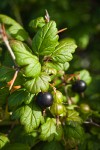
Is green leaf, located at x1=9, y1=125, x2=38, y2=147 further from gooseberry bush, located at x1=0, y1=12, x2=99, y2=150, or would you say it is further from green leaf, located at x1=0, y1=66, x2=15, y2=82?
green leaf, located at x1=0, y1=66, x2=15, y2=82

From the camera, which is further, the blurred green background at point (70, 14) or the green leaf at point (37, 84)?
the blurred green background at point (70, 14)

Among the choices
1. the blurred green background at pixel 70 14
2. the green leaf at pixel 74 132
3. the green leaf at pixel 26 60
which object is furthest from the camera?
the blurred green background at pixel 70 14

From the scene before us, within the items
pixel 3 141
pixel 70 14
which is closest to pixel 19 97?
pixel 3 141

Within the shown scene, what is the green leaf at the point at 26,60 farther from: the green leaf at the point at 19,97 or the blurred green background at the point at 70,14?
the blurred green background at the point at 70,14

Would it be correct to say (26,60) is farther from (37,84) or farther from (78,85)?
(78,85)

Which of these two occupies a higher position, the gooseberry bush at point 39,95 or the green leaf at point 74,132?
the gooseberry bush at point 39,95

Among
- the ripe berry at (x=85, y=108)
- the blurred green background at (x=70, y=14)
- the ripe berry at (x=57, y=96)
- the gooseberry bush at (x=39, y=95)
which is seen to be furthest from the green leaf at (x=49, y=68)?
the blurred green background at (x=70, y=14)

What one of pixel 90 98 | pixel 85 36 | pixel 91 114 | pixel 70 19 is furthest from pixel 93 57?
pixel 91 114
